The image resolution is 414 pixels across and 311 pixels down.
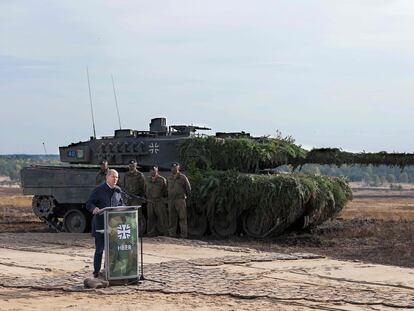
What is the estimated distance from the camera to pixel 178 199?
20422 millimetres

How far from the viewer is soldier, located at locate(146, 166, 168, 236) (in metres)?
20.7

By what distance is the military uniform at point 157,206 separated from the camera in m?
20.7

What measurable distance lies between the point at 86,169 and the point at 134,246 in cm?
1106

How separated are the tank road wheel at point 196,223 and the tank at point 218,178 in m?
0.02

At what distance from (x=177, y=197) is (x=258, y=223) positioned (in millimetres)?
2032

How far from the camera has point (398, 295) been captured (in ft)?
35.5

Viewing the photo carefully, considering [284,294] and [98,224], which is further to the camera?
[98,224]

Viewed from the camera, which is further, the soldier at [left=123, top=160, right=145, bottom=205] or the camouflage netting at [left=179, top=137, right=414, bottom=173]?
the camouflage netting at [left=179, top=137, right=414, bottom=173]

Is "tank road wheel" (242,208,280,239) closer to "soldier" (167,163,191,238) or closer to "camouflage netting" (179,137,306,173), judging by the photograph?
"camouflage netting" (179,137,306,173)

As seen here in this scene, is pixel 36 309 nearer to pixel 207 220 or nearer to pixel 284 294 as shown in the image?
pixel 284 294

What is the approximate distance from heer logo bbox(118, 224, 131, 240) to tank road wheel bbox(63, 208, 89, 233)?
35.1ft

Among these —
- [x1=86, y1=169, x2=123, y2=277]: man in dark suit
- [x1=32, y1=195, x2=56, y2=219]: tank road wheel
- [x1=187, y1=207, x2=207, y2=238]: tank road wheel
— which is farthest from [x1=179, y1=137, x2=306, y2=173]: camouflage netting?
[x1=86, y1=169, x2=123, y2=277]: man in dark suit

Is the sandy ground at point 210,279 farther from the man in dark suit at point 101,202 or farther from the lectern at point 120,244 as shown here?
the man in dark suit at point 101,202

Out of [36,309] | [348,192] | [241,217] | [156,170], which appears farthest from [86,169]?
[36,309]
